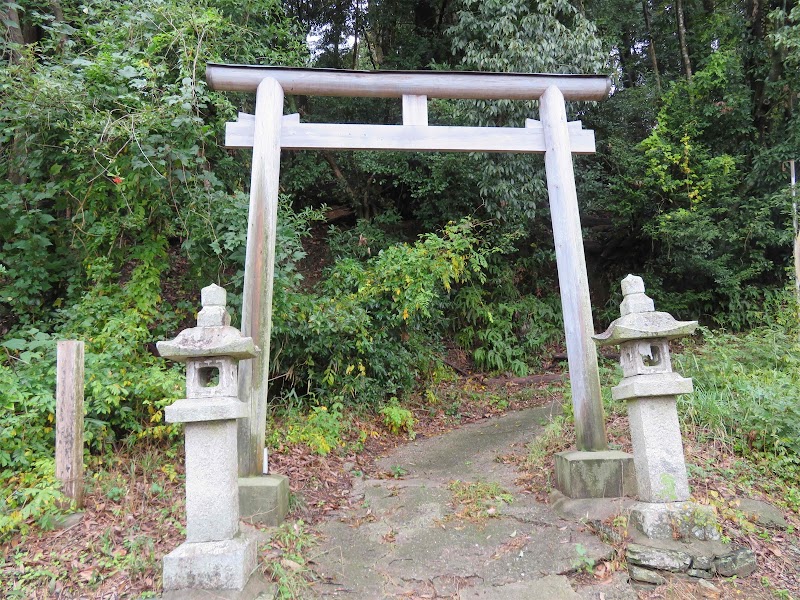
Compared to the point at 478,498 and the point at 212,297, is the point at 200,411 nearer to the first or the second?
the point at 212,297

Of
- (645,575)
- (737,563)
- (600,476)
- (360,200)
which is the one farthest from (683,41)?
(645,575)

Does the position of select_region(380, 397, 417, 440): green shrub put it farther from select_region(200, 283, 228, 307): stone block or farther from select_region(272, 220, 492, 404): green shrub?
select_region(200, 283, 228, 307): stone block

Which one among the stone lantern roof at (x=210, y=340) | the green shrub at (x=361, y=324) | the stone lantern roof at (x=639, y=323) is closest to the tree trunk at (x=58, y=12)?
the green shrub at (x=361, y=324)

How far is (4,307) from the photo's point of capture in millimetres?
5758

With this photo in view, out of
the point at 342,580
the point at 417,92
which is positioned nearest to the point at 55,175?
the point at 417,92

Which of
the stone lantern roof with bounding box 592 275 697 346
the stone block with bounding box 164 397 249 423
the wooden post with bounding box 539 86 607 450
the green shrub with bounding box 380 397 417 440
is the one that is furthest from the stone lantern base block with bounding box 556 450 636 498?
the green shrub with bounding box 380 397 417 440

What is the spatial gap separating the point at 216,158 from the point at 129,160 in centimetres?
157

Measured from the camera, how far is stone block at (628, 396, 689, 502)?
3430 millimetres

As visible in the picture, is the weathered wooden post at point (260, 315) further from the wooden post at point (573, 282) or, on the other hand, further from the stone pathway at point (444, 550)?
the wooden post at point (573, 282)

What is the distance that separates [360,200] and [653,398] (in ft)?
27.8

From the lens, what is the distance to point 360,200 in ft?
36.2

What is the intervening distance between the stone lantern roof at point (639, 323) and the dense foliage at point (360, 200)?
2037 mm

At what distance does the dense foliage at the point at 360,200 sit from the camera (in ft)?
16.5

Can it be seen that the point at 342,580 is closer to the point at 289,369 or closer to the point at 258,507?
the point at 258,507
